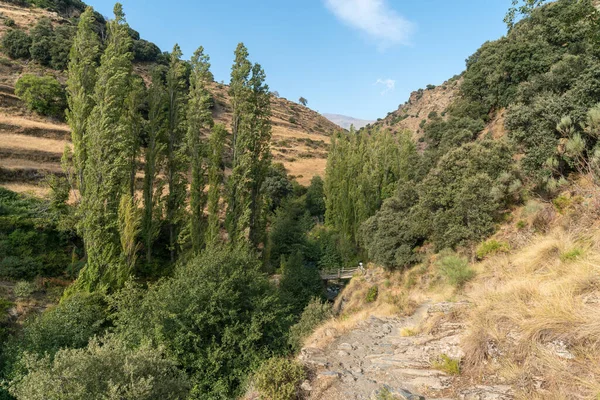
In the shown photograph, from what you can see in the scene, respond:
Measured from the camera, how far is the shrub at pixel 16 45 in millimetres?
43594

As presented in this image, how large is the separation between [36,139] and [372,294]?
3358 centimetres

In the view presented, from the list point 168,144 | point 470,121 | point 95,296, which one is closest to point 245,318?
point 95,296

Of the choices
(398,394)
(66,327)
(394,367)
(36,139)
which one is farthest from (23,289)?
(36,139)

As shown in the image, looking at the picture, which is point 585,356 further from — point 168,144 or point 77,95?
point 77,95

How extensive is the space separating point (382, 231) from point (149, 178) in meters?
14.5

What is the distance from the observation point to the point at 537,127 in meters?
13.0

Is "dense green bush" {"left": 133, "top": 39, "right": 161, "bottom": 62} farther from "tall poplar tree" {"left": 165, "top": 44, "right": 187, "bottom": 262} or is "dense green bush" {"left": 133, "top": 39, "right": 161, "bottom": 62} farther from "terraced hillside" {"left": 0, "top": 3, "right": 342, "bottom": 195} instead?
"tall poplar tree" {"left": 165, "top": 44, "right": 187, "bottom": 262}

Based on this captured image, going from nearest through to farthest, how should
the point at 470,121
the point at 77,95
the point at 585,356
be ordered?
the point at 585,356
the point at 77,95
the point at 470,121

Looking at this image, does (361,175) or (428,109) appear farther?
(428,109)

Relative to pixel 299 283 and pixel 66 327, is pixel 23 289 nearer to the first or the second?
pixel 66 327

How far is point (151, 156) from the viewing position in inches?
712

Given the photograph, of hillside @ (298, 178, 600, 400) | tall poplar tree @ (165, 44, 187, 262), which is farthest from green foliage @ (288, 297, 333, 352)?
tall poplar tree @ (165, 44, 187, 262)

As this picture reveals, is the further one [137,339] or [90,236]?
[90,236]

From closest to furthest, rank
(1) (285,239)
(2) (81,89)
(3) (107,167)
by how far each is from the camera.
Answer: (3) (107,167) → (2) (81,89) → (1) (285,239)
